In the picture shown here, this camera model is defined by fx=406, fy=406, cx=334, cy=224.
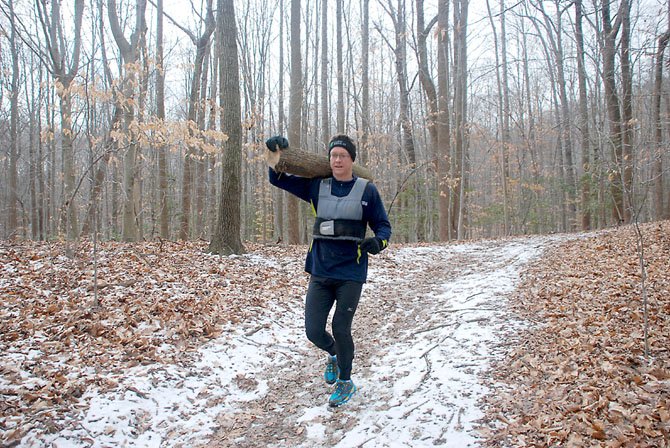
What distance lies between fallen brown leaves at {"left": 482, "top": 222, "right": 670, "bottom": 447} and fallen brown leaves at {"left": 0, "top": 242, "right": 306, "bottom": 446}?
322 centimetres

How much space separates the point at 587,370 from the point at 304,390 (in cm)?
249

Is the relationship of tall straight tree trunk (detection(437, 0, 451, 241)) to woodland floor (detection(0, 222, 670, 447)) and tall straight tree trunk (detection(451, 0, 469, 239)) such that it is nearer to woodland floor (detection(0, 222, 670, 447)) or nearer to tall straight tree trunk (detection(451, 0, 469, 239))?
tall straight tree trunk (detection(451, 0, 469, 239))

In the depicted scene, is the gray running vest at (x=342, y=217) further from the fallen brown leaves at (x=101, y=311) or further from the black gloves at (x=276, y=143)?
the fallen brown leaves at (x=101, y=311)

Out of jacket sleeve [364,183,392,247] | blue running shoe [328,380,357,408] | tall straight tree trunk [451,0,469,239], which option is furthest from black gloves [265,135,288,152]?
tall straight tree trunk [451,0,469,239]

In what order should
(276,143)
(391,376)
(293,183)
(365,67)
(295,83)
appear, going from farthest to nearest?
(365,67), (295,83), (391,376), (293,183), (276,143)

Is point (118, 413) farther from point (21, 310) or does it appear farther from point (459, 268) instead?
point (459, 268)

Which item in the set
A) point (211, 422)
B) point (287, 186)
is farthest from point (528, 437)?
point (287, 186)

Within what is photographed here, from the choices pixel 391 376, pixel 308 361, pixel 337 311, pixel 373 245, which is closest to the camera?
pixel 373 245

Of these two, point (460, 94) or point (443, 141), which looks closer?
point (443, 141)

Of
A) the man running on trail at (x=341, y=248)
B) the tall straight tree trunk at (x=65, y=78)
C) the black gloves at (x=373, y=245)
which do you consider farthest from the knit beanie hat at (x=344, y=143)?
the tall straight tree trunk at (x=65, y=78)

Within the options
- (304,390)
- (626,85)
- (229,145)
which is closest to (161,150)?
(229,145)

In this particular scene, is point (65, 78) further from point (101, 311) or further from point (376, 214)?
point (376, 214)

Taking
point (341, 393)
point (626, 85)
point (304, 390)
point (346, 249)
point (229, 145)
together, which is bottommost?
point (304, 390)

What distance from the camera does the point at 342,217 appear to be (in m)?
3.47
